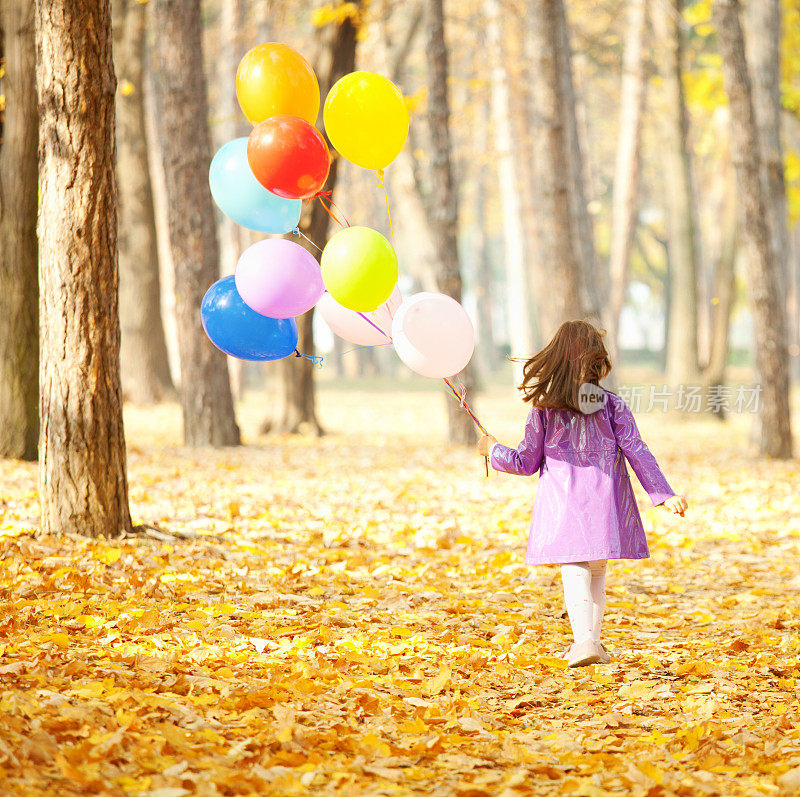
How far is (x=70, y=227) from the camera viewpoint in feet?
17.5

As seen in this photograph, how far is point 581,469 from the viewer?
14.1 feet

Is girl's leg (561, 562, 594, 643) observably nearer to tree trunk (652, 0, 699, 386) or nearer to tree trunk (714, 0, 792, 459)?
tree trunk (714, 0, 792, 459)

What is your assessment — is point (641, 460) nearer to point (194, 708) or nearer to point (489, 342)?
point (194, 708)

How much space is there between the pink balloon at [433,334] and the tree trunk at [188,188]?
239 inches

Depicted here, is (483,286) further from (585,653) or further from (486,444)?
(585,653)

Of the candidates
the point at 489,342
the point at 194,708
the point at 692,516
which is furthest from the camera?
the point at 489,342

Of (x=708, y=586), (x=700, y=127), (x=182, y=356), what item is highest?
(x=700, y=127)

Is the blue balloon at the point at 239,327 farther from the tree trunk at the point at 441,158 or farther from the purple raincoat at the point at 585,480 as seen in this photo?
the tree trunk at the point at 441,158

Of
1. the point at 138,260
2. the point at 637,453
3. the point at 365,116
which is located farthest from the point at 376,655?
the point at 138,260

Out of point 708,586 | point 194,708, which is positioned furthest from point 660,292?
point 194,708

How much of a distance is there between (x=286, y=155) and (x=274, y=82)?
0.55 m

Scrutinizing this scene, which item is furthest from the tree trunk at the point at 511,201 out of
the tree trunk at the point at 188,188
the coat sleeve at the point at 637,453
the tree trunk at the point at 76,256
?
the coat sleeve at the point at 637,453

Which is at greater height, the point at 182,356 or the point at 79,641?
the point at 182,356

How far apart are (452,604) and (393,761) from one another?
6.86 feet
